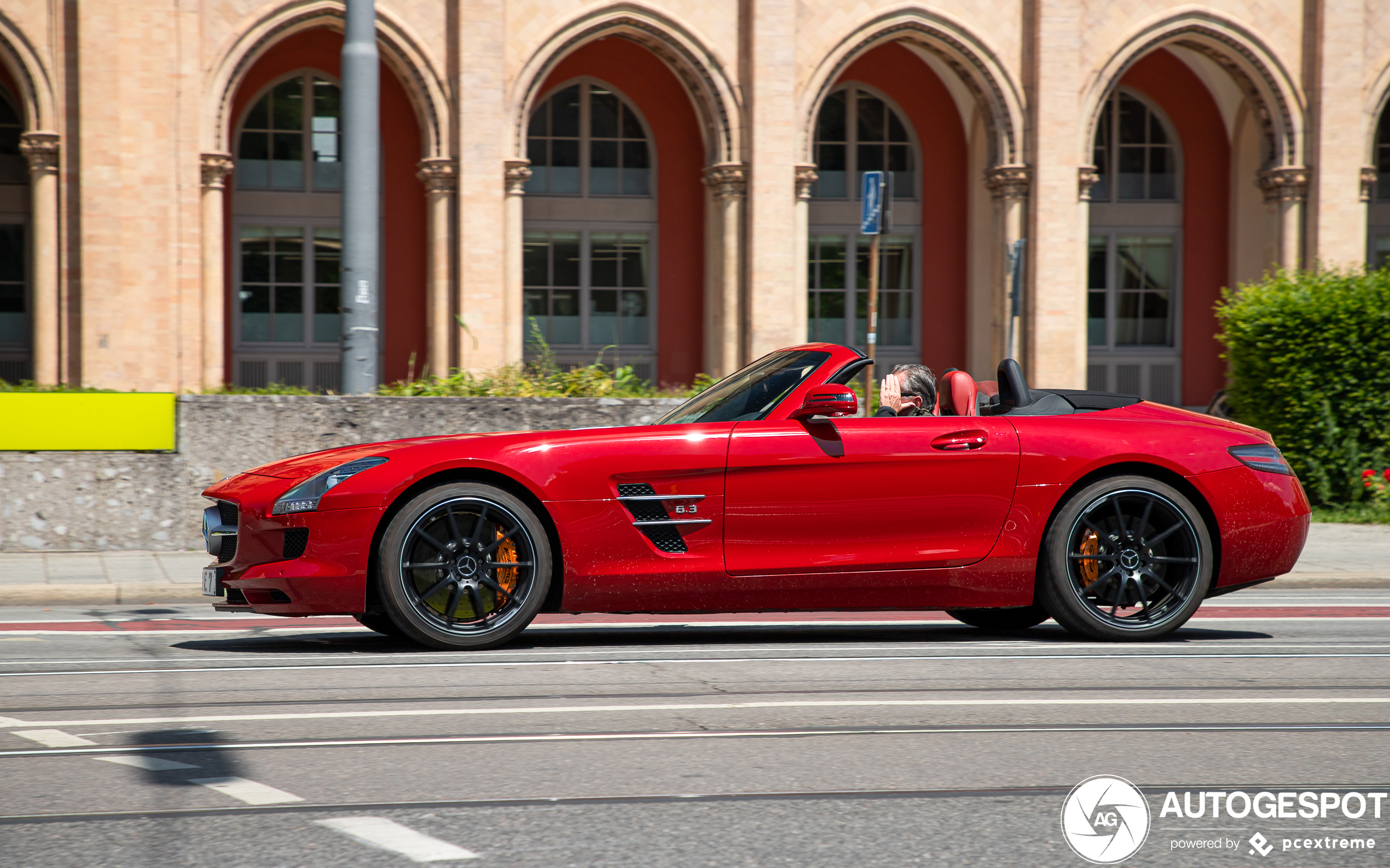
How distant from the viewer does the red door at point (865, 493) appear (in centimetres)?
611

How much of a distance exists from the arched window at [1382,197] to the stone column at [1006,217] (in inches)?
332

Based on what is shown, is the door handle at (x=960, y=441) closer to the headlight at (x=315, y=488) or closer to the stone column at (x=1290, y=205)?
the headlight at (x=315, y=488)

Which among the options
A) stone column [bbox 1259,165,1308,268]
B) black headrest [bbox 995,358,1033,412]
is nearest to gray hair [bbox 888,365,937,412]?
black headrest [bbox 995,358,1033,412]

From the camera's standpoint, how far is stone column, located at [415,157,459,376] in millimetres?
21594

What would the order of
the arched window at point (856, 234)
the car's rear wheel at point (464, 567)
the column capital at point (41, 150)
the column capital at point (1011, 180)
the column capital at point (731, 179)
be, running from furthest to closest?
1. the arched window at point (856, 234)
2. the column capital at point (1011, 180)
3. the column capital at point (731, 179)
4. the column capital at point (41, 150)
5. the car's rear wheel at point (464, 567)

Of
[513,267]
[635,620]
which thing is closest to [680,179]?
[513,267]

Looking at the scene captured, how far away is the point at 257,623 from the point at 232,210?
58.7 feet

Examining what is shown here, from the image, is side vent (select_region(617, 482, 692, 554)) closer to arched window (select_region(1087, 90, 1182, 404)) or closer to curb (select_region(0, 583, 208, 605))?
curb (select_region(0, 583, 208, 605))

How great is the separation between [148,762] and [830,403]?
312 centimetres

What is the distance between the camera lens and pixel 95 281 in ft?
66.3

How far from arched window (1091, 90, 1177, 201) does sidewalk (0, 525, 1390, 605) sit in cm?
1566

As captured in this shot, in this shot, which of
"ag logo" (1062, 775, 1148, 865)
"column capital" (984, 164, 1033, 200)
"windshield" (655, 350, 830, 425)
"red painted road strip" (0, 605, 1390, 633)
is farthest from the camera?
"column capital" (984, 164, 1033, 200)

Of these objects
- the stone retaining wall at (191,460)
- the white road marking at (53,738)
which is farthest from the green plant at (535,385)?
the white road marking at (53,738)

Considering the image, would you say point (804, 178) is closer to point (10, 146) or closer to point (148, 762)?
point (10, 146)
